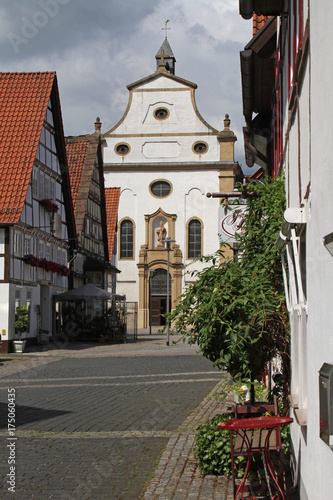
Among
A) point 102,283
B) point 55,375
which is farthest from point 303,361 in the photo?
point 102,283

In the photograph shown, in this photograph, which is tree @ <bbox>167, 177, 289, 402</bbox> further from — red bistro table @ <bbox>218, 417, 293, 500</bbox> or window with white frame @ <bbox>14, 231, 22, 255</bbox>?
window with white frame @ <bbox>14, 231, 22, 255</bbox>

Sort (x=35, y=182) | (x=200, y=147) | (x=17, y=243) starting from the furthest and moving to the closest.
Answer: (x=200, y=147) → (x=35, y=182) → (x=17, y=243)

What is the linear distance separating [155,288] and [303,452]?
1865 inches

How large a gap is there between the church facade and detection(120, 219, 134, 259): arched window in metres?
0.07

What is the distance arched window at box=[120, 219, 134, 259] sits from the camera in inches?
2084

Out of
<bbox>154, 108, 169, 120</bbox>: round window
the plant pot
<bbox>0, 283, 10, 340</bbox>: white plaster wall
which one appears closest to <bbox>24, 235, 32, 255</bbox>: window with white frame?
<bbox>0, 283, 10, 340</bbox>: white plaster wall

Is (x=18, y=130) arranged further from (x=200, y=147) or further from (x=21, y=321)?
(x=200, y=147)

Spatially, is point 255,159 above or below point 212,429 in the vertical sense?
above

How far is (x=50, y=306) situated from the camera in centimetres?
3066

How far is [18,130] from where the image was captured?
27.9 metres

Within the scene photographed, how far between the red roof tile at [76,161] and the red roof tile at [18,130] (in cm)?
879

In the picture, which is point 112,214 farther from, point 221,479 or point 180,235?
point 221,479

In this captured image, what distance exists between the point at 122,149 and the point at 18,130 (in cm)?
2515

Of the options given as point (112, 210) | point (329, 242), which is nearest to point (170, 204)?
point (112, 210)
